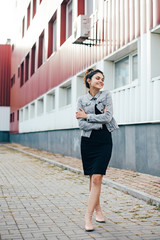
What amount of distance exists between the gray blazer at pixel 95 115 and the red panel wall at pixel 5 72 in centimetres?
3534

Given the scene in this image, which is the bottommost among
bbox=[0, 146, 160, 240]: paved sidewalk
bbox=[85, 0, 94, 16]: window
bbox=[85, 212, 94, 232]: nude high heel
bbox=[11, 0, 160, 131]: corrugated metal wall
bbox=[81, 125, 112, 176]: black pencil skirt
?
bbox=[0, 146, 160, 240]: paved sidewalk

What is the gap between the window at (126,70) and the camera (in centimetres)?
1055

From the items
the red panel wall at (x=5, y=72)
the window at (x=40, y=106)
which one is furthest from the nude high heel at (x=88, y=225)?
the red panel wall at (x=5, y=72)

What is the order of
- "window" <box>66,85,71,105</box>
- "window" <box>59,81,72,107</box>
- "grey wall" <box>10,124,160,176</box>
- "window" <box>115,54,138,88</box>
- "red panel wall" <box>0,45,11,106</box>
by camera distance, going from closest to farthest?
"grey wall" <box>10,124,160,176</box>, "window" <box>115,54,138,88</box>, "window" <box>66,85,71,105</box>, "window" <box>59,81,72,107</box>, "red panel wall" <box>0,45,11,106</box>

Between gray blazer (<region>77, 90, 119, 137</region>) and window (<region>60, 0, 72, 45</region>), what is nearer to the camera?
gray blazer (<region>77, 90, 119, 137</region>)

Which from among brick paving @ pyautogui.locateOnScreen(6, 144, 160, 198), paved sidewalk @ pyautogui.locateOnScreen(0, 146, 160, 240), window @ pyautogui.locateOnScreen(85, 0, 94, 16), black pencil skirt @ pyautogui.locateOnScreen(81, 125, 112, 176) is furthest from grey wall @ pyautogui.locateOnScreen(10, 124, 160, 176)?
window @ pyautogui.locateOnScreen(85, 0, 94, 16)

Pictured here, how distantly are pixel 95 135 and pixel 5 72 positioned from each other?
36.3 m

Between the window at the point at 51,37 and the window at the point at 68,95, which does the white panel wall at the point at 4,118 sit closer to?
the window at the point at 51,37

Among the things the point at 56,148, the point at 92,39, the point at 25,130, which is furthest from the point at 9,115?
the point at 92,39

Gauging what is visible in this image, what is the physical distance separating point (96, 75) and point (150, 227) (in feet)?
6.51

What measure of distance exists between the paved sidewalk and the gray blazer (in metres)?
1.18

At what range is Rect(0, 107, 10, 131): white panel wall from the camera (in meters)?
37.7

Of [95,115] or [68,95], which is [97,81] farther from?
[68,95]

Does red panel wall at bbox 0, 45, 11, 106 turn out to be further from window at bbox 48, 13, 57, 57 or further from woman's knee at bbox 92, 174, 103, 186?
woman's knee at bbox 92, 174, 103, 186
